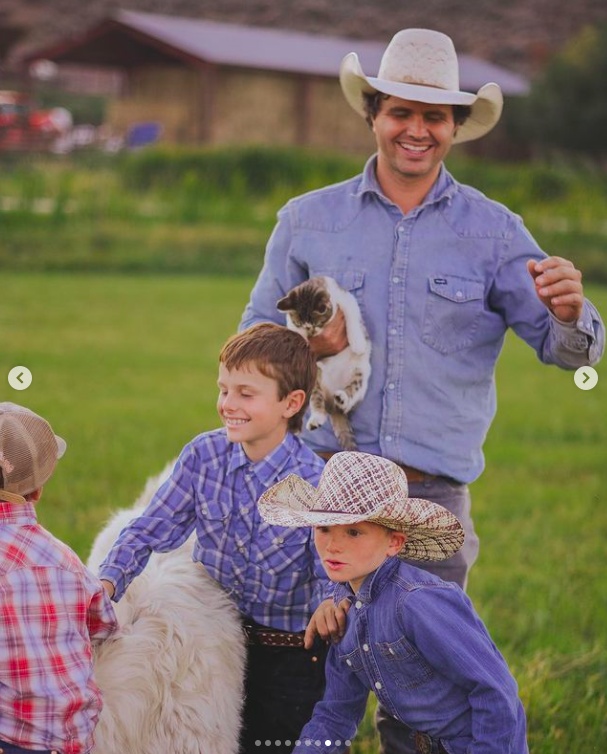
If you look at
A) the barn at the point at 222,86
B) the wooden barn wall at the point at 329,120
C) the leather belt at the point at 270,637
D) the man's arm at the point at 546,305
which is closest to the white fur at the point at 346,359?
the man's arm at the point at 546,305

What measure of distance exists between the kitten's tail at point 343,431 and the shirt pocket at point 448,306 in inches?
12.4

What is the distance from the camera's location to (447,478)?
3.14m

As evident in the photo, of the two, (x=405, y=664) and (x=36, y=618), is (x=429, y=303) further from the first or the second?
(x=36, y=618)

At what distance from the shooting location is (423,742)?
8.03ft

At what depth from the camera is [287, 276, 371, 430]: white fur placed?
9.92 ft

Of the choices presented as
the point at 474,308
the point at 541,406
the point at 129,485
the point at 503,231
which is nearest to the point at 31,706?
the point at 474,308

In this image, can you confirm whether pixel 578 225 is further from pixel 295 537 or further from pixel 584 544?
pixel 295 537

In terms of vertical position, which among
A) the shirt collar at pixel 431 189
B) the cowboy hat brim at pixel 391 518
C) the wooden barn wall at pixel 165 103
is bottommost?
the cowboy hat brim at pixel 391 518

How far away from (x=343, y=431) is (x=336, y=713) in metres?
0.85

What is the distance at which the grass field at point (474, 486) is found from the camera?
423cm

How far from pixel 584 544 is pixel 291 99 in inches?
706

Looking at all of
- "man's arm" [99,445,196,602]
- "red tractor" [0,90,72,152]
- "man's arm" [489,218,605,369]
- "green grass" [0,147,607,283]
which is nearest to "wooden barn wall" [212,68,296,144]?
"red tractor" [0,90,72,152]

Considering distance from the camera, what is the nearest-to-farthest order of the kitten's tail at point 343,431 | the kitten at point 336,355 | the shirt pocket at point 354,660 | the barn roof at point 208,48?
the shirt pocket at point 354,660 → the kitten at point 336,355 → the kitten's tail at point 343,431 → the barn roof at point 208,48

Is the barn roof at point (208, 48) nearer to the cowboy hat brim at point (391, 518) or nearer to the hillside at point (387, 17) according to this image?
the hillside at point (387, 17)
